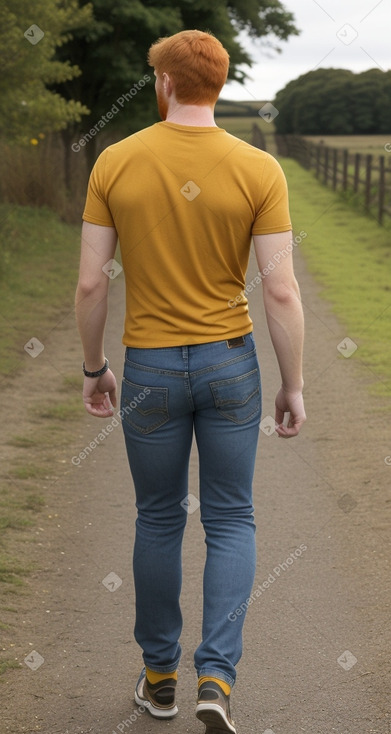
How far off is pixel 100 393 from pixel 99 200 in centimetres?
67

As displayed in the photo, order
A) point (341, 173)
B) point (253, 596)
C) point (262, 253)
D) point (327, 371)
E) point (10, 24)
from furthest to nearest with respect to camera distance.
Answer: point (341, 173) → point (10, 24) → point (327, 371) → point (253, 596) → point (262, 253)

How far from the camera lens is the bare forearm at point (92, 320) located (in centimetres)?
310

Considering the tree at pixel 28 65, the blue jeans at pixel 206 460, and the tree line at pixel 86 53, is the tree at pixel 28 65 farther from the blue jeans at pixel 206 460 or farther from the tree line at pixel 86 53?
the blue jeans at pixel 206 460

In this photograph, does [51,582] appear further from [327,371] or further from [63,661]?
[327,371]

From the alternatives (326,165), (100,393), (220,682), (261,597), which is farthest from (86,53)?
(220,682)

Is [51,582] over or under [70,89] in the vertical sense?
over

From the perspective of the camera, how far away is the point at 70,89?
22.1 meters

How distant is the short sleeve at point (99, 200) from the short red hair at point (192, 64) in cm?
28

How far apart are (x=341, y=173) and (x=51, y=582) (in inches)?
915

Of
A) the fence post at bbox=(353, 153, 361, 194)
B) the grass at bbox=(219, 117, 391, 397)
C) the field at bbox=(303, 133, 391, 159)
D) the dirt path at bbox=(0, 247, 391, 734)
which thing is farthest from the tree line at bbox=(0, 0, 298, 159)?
the field at bbox=(303, 133, 391, 159)

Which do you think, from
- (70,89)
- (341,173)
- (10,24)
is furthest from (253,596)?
(341,173)

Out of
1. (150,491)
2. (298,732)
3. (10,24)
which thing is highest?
(150,491)

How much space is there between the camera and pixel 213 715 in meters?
2.93

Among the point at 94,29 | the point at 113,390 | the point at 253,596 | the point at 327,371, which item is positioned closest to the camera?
the point at 113,390
